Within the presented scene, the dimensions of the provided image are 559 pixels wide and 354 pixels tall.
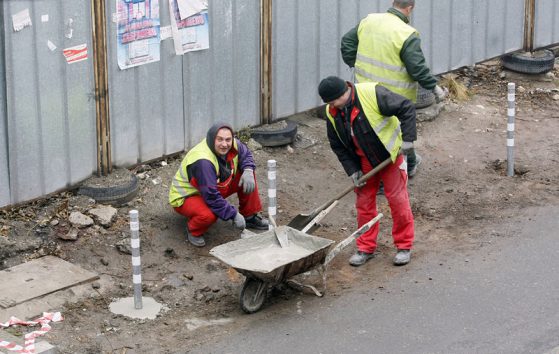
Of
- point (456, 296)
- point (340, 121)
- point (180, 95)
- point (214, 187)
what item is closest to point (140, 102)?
point (180, 95)

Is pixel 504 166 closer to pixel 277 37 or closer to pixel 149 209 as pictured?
pixel 277 37

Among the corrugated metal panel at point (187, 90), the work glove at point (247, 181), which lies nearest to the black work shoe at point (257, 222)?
the work glove at point (247, 181)

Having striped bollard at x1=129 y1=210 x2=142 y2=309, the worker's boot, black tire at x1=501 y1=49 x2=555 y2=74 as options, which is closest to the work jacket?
the worker's boot

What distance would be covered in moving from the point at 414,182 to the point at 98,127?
337cm

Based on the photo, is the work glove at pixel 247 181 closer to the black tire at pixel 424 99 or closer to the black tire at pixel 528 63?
A: the black tire at pixel 424 99

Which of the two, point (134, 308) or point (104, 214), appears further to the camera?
point (104, 214)

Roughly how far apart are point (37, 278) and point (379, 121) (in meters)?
3.19

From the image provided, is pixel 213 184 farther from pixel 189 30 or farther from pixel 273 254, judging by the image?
pixel 189 30

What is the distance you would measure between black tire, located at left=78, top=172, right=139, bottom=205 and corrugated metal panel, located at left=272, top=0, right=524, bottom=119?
239 cm

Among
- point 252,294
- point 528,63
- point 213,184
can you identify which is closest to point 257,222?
point 213,184

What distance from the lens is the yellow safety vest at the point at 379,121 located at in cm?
963

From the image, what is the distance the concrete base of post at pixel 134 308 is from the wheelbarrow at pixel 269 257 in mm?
709

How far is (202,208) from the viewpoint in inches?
410

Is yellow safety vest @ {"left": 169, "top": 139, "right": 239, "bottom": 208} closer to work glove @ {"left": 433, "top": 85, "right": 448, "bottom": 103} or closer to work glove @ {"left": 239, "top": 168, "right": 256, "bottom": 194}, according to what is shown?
work glove @ {"left": 239, "top": 168, "right": 256, "bottom": 194}
